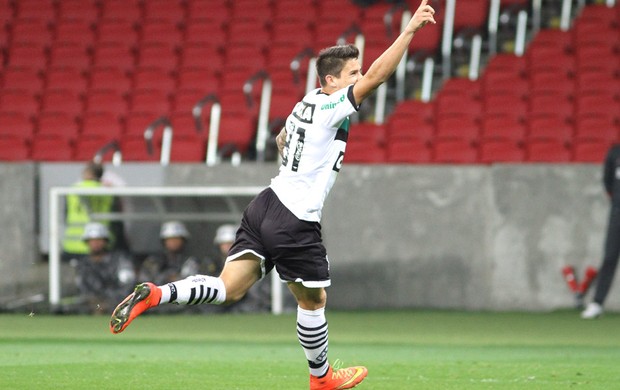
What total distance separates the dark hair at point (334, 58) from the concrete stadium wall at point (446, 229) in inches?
291

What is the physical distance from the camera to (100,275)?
14.6 metres

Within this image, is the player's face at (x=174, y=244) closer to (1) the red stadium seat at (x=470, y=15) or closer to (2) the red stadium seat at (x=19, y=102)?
(2) the red stadium seat at (x=19, y=102)

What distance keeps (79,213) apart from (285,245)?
27.3 feet

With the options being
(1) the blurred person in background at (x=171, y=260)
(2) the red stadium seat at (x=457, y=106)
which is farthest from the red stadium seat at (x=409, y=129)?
(1) the blurred person in background at (x=171, y=260)

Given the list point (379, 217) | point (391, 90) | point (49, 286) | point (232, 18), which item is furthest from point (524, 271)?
point (232, 18)

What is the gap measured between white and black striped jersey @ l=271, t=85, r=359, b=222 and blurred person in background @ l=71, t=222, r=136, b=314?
7596 mm

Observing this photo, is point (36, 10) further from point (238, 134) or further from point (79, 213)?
point (79, 213)

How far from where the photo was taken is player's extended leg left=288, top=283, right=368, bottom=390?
7227mm

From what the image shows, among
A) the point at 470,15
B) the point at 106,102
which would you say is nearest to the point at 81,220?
the point at 106,102

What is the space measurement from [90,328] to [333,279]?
3280 mm

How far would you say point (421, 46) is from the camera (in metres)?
17.6

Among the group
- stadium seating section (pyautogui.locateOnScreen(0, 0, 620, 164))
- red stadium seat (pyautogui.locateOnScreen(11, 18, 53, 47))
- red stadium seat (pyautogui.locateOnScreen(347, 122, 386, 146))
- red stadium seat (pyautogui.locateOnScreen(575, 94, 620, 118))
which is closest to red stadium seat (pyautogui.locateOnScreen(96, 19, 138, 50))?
stadium seating section (pyautogui.locateOnScreen(0, 0, 620, 164))

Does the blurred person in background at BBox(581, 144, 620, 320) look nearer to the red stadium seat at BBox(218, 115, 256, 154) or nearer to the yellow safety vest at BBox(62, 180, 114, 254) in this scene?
the red stadium seat at BBox(218, 115, 256, 154)

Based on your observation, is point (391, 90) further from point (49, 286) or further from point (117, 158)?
point (49, 286)
